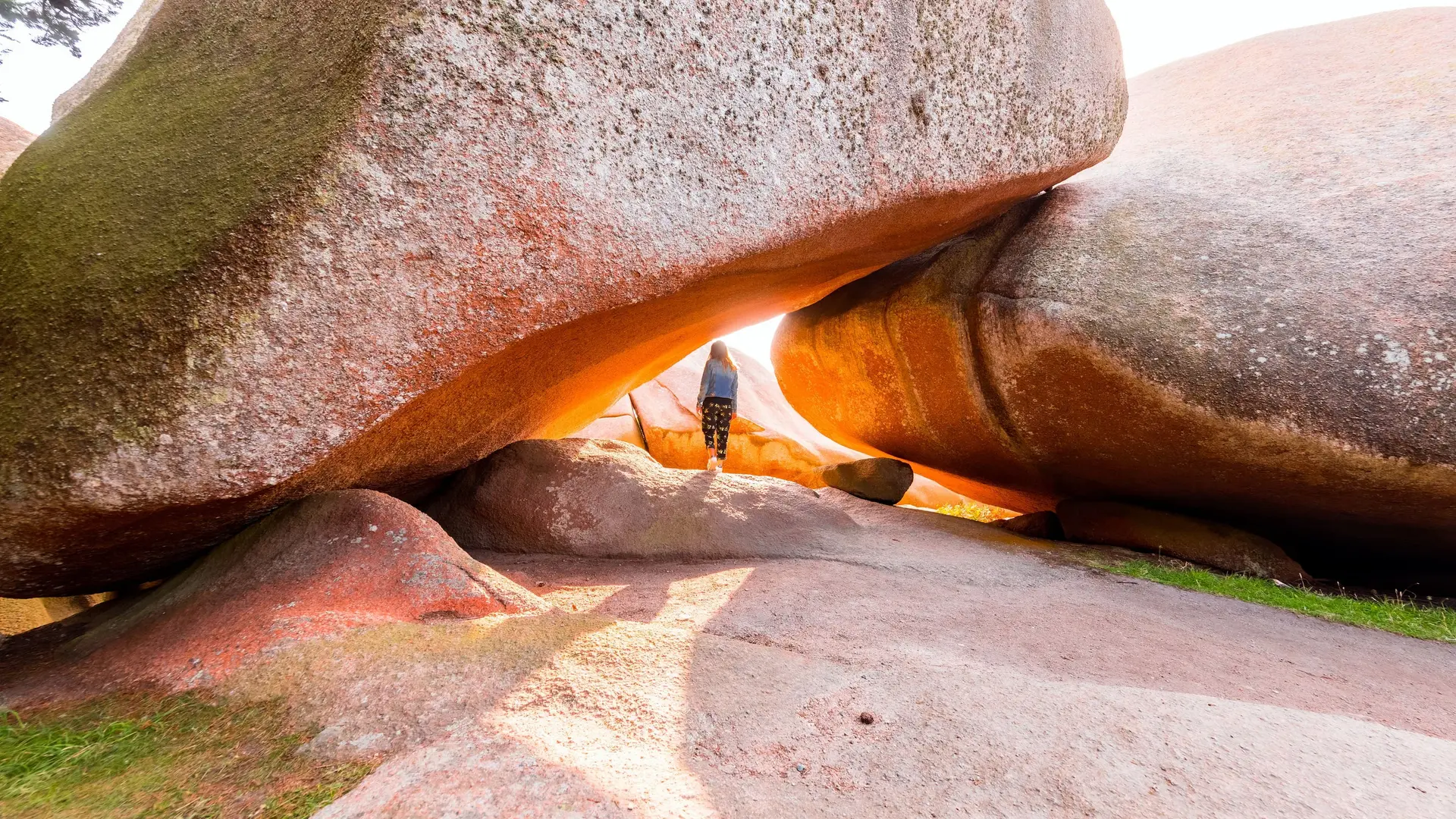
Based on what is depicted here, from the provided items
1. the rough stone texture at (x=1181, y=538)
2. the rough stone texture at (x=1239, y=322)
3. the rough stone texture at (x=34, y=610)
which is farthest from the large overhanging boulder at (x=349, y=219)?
the rough stone texture at (x=1181, y=538)

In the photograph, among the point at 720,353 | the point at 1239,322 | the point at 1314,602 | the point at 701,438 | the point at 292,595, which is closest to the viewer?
the point at 292,595

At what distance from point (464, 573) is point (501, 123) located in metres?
2.32

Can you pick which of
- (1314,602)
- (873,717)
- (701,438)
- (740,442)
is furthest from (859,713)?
(740,442)

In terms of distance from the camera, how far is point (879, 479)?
7895mm

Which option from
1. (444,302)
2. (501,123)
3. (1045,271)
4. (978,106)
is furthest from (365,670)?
(1045,271)

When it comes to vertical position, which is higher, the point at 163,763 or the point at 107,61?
the point at 107,61

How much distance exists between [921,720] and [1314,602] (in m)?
4.57

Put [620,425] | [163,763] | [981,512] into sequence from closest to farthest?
[163,763], [981,512], [620,425]

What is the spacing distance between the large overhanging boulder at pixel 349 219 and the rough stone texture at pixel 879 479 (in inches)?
169

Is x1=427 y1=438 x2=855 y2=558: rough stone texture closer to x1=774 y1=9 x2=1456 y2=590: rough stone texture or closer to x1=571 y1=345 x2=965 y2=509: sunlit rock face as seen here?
x1=774 y1=9 x2=1456 y2=590: rough stone texture

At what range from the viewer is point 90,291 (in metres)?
2.72

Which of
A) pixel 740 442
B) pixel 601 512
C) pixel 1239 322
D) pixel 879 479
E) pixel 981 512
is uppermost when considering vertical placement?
pixel 1239 322

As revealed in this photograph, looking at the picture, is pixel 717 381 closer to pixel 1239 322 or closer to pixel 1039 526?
pixel 1039 526

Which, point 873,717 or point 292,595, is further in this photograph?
point 292,595
